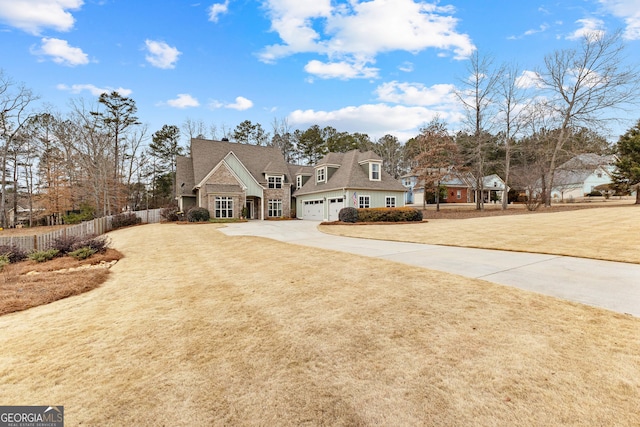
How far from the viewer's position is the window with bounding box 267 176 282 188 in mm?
29609

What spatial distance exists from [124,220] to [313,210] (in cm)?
1612

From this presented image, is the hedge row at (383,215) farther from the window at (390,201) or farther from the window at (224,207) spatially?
the window at (224,207)

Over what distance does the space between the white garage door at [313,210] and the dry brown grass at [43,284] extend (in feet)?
64.2

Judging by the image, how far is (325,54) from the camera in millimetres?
19594

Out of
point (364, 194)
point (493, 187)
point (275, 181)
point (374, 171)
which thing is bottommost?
point (364, 194)

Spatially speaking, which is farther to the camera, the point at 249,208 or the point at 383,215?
the point at 249,208

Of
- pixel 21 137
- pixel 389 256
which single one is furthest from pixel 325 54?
pixel 21 137

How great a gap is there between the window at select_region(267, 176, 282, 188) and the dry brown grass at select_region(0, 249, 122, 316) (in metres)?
21.5

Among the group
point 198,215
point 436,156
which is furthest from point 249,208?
point 436,156

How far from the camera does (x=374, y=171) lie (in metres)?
26.0

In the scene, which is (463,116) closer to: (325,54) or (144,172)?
(325,54)

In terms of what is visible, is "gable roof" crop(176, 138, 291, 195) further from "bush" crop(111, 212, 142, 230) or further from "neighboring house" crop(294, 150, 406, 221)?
"neighboring house" crop(294, 150, 406, 221)

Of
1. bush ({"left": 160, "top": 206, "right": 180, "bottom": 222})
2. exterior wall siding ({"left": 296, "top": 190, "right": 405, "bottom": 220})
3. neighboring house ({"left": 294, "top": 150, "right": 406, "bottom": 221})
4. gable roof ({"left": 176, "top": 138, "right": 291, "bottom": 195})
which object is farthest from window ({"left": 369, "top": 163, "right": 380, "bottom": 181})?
bush ({"left": 160, "top": 206, "right": 180, "bottom": 222})

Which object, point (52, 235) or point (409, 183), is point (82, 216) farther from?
point (409, 183)
